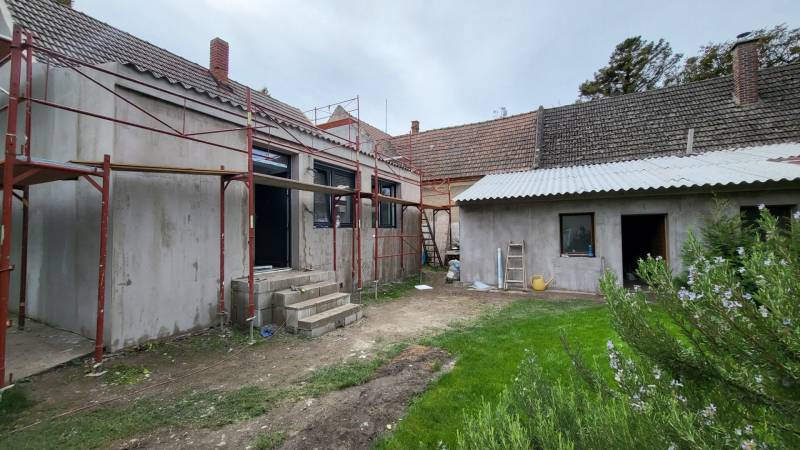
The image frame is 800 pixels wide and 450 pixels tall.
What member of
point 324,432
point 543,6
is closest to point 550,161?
point 543,6

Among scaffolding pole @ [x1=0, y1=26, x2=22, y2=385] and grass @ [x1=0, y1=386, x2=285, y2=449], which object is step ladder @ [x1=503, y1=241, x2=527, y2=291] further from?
scaffolding pole @ [x1=0, y1=26, x2=22, y2=385]

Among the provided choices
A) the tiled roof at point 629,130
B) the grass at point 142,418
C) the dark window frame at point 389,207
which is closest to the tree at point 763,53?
the tiled roof at point 629,130

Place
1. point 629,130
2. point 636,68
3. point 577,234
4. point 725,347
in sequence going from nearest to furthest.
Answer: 1. point 725,347
2. point 577,234
3. point 629,130
4. point 636,68

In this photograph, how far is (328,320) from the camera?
A: 5711 millimetres

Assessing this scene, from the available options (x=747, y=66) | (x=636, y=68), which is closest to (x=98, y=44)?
(x=747, y=66)

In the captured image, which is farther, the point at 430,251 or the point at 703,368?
the point at 430,251

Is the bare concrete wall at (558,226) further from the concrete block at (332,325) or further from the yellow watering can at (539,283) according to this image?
the concrete block at (332,325)

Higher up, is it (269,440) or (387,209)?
(387,209)

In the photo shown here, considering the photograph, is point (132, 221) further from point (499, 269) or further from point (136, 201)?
point (499, 269)

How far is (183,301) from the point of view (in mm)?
5305

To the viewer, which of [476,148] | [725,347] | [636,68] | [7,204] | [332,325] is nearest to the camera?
[725,347]

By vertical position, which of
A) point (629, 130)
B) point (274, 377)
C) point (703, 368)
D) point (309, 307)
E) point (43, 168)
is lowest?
point (274, 377)

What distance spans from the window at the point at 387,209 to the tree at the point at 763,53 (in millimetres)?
20445

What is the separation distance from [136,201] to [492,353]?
5773mm
